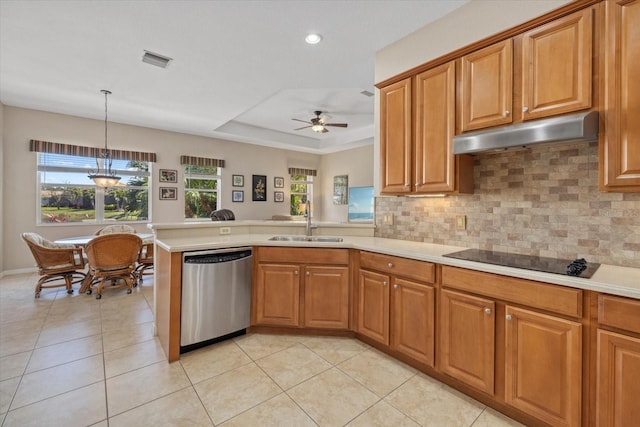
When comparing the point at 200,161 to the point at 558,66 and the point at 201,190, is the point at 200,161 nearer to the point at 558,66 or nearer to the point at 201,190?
the point at 201,190

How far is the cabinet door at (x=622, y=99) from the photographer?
1487 millimetres

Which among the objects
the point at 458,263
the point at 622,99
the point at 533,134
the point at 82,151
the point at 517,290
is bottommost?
the point at 517,290

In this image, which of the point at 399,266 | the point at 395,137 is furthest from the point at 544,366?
the point at 395,137

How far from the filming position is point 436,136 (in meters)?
2.29

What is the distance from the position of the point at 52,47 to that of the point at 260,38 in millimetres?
2171

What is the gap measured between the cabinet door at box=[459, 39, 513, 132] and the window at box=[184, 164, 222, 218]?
586 cm

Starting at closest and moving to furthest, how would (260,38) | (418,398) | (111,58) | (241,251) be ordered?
(418,398) < (241,251) < (260,38) < (111,58)

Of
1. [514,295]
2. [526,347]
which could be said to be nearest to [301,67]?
[514,295]

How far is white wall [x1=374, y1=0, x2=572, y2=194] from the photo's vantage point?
1.95 metres

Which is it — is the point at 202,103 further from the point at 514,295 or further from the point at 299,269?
the point at 514,295

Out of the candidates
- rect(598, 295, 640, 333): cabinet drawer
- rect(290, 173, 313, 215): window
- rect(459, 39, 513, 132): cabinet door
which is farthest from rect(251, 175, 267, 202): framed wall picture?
rect(598, 295, 640, 333): cabinet drawer

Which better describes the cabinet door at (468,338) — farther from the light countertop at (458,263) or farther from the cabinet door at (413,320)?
the light countertop at (458,263)

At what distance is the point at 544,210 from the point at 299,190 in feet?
22.6

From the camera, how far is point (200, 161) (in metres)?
6.51
